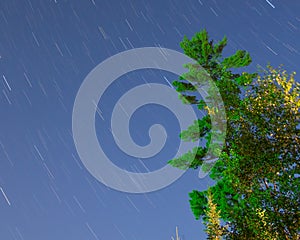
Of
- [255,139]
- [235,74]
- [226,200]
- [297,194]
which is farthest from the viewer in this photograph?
[235,74]

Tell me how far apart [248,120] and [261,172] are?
Answer: 1.82 metres

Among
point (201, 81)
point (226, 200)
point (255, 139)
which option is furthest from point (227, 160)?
point (201, 81)

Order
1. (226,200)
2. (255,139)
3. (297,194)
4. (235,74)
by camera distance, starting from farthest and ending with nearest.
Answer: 1. (235,74)
2. (226,200)
3. (255,139)
4. (297,194)

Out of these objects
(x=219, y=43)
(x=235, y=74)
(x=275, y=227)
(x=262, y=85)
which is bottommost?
(x=275, y=227)

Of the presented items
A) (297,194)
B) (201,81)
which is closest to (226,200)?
(201,81)

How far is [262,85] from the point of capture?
14.6 metres

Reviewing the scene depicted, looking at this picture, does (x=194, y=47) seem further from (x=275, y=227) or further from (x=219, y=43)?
(x=275, y=227)

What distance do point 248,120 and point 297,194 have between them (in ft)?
9.58

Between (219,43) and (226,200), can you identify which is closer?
(226,200)

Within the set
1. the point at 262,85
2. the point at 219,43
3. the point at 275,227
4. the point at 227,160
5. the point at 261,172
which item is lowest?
the point at 275,227

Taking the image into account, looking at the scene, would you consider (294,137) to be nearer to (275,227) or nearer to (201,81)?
(275,227)

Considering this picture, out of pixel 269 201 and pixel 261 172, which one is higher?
pixel 261 172

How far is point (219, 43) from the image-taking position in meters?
25.4

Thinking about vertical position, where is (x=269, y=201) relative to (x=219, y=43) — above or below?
below
